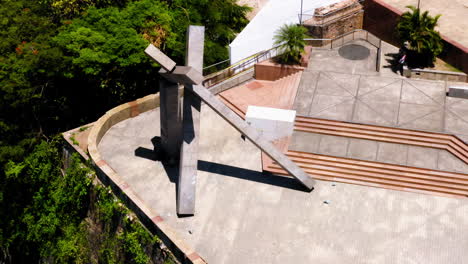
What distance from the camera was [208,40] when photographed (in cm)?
3338

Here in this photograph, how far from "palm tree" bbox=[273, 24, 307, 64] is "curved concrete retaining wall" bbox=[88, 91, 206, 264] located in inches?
327

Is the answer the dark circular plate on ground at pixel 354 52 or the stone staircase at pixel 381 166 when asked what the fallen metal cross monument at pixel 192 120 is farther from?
the dark circular plate on ground at pixel 354 52

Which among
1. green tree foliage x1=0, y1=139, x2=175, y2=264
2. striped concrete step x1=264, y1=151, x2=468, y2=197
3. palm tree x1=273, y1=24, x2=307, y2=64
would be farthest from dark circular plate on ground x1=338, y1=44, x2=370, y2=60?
green tree foliage x1=0, y1=139, x2=175, y2=264

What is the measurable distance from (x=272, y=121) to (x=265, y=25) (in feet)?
29.8

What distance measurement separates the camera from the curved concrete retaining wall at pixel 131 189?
21.5 meters

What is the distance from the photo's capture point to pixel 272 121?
2652cm

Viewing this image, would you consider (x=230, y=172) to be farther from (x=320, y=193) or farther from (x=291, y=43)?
(x=291, y=43)

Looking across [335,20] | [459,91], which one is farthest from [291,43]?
[459,91]

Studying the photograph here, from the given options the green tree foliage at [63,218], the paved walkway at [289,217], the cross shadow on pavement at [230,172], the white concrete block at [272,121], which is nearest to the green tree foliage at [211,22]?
the white concrete block at [272,121]

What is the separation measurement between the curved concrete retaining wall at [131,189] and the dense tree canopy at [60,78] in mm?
2024

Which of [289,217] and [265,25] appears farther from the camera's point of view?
[265,25]

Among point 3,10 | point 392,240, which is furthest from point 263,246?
point 3,10

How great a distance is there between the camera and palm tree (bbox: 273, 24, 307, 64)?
3062 cm

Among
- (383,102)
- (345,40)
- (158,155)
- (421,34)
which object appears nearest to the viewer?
(158,155)
